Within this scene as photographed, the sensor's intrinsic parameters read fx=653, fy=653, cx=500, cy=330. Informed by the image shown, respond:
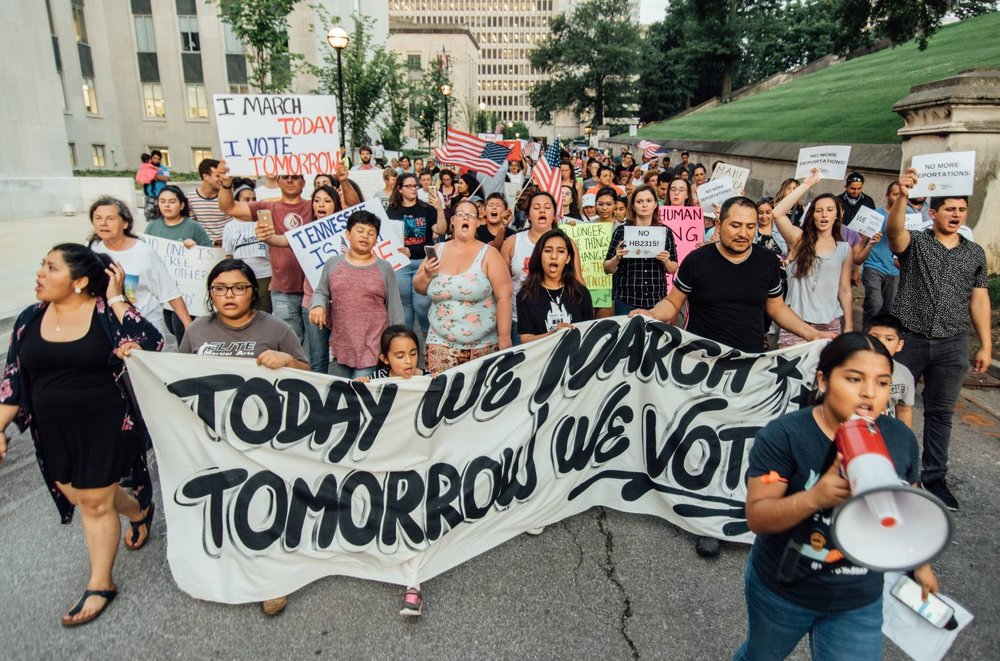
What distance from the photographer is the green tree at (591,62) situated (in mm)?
81562

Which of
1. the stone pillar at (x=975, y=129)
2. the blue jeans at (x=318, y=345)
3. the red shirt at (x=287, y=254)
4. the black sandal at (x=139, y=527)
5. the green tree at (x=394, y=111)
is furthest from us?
the green tree at (x=394, y=111)

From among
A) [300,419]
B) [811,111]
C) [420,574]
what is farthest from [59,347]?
[811,111]

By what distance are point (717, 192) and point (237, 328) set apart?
5366mm

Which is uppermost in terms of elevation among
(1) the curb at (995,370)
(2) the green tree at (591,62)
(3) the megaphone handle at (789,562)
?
(2) the green tree at (591,62)

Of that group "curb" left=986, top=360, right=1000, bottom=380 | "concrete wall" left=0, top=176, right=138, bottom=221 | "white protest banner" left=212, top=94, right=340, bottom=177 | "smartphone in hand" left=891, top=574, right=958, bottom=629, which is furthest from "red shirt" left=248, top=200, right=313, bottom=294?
"concrete wall" left=0, top=176, right=138, bottom=221

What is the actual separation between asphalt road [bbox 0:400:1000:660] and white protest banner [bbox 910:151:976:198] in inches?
88.4

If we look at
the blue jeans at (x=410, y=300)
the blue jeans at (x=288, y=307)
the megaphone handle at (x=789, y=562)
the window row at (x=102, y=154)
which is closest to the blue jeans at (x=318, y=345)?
the blue jeans at (x=288, y=307)

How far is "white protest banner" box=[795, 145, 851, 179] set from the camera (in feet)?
20.5

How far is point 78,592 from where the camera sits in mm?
3369

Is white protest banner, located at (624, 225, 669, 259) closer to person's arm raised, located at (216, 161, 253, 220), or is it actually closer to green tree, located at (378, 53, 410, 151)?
person's arm raised, located at (216, 161, 253, 220)

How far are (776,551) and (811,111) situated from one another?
26.2 m

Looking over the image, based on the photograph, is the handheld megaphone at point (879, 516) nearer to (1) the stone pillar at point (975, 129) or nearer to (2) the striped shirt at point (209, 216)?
(2) the striped shirt at point (209, 216)

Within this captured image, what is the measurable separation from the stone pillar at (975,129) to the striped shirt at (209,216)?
9.61 meters

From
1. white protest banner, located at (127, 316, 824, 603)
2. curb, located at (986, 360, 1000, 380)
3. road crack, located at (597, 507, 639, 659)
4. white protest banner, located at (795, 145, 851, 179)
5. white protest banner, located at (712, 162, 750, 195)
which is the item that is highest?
white protest banner, located at (795, 145, 851, 179)
